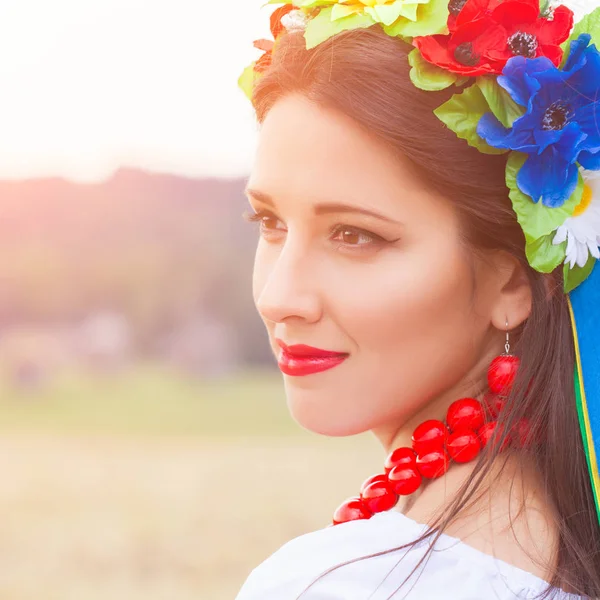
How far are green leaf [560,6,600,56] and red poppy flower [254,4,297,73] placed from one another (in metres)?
0.43

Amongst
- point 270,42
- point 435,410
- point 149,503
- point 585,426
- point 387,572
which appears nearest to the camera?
point 387,572

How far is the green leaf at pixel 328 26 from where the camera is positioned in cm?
121

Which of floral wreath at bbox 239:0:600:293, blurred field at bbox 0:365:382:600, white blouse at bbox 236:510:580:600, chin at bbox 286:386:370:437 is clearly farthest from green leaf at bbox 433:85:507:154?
blurred field at bbox 0:365:382:600

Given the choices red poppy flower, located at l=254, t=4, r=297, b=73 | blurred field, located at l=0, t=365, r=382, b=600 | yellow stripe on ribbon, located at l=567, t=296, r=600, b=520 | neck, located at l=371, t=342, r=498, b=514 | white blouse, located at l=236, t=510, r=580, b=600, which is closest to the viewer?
white blouse, located at l=236, t=510, r=580, b=600

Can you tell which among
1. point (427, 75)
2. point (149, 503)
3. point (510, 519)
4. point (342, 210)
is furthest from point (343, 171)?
point (149, 503)

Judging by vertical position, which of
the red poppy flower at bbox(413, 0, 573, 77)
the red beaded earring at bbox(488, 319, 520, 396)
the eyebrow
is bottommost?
the red beaded earring at bbox(488, 319, 520, 396)

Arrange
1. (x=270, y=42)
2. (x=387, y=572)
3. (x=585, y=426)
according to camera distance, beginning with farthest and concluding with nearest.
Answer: (x=270, y=42)
(x=585, y=426)
(x=387, y=572)

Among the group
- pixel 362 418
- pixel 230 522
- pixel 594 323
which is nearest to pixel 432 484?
pixel 362 418

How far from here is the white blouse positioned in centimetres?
103

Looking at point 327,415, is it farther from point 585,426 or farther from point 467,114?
point 467,114

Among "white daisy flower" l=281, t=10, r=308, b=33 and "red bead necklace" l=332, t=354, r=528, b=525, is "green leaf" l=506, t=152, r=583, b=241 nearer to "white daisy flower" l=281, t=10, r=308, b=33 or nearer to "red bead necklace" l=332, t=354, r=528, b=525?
"red bead necklace" l=332, t=354, r=528, b=525

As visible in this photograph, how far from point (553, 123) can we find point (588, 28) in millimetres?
142

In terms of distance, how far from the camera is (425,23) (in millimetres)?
1185

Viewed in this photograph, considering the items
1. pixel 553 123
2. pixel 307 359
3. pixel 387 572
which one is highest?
pixel 553 123
